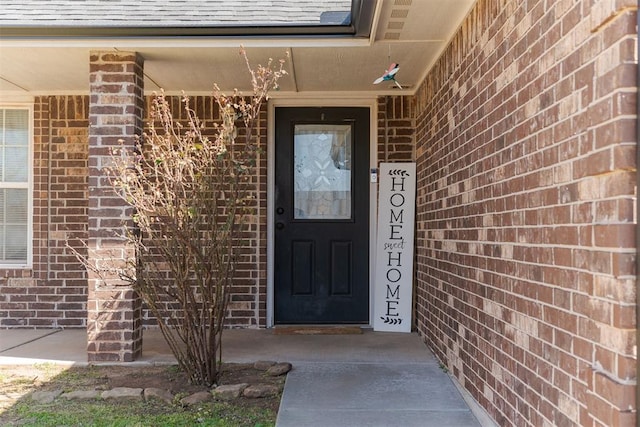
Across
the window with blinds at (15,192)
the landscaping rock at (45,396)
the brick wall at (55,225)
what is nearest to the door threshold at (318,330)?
the brick wall at (55,225)

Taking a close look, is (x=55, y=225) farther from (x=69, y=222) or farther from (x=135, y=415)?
(x=135, y=415)

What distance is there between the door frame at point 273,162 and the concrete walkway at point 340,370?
0.56m

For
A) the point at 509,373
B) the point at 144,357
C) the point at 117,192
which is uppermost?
the point at 117,192

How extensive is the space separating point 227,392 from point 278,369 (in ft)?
1.83

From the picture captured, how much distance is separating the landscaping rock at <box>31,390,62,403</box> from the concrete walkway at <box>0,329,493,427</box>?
73 cm

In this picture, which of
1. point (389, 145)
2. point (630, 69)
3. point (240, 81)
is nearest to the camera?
point (630, 69)

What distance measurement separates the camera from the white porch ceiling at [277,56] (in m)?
4.39

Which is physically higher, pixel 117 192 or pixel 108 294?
pixel 117 192

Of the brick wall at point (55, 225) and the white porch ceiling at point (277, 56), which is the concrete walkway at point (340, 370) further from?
the white porch ceiling at point (277, 56)

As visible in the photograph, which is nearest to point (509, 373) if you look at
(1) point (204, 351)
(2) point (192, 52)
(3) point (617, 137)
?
(3) point (617, 137)

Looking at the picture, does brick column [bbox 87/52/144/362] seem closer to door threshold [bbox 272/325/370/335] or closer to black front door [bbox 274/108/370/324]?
door threshold [bbox 272/325/370/335]

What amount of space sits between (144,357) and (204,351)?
1.06m

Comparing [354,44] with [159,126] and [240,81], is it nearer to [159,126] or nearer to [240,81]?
[240,81]

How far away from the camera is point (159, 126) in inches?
257
